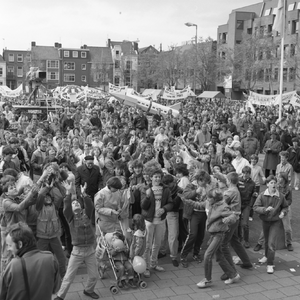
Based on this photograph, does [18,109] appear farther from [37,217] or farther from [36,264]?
[36,264]

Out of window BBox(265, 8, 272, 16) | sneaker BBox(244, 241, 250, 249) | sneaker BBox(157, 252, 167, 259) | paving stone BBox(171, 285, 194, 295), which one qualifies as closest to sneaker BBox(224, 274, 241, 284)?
paving stone BBox(171, 285, 194, 295)

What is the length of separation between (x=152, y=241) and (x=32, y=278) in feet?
11.5

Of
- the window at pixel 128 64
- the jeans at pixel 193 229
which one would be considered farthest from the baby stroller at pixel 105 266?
the window at pixel 128 64

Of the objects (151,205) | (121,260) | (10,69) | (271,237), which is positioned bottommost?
(121,260)

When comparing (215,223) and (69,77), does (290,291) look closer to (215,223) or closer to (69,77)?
(215,223)

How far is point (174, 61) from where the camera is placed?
199ft

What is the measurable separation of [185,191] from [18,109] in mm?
18289

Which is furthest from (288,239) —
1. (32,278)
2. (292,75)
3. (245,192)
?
(292,75)

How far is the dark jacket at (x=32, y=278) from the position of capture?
3.80 metres

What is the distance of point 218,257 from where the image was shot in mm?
6602

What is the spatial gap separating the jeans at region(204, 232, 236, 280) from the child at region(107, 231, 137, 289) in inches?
42.2

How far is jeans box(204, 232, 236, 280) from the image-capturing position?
21.1ft

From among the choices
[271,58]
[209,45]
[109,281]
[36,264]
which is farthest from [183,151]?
[209,45]

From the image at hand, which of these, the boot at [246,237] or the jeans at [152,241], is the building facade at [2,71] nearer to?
the boot at [246,237]
